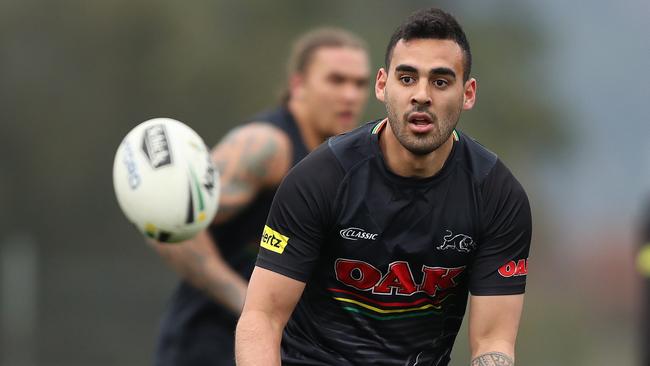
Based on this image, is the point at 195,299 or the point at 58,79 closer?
the point at 195,299

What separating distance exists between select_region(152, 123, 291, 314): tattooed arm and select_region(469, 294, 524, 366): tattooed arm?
2.01 meters

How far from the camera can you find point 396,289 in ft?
16.9

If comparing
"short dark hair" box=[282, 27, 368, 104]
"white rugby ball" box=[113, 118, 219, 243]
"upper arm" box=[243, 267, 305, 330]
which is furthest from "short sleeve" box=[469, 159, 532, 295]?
"short dark hair" box=[282, 27, 368, 104]

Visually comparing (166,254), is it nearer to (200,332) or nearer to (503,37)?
(200,332)

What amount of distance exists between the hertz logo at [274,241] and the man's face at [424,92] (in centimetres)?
56

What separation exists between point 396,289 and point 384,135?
0.58m

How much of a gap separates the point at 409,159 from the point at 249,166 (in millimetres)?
2015

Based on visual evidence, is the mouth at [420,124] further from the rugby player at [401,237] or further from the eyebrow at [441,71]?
the eyebrow at [441,71]

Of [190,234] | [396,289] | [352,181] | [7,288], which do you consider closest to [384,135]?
[352,181]

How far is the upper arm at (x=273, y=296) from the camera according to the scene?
494cm

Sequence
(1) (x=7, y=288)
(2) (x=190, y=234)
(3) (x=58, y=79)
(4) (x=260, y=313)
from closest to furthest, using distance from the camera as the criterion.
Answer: (4) (x=260, y=313) → (2) (x=190, y=234) → (1) (x=7, y=288) → (3) (x=58, y=79)

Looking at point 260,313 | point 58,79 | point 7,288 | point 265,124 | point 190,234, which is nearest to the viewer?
point 260,313

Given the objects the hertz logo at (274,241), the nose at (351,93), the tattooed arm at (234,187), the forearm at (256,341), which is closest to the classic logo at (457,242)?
the hertz logo at (274,241)

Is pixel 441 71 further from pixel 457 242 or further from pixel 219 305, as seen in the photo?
pixel 219 305
